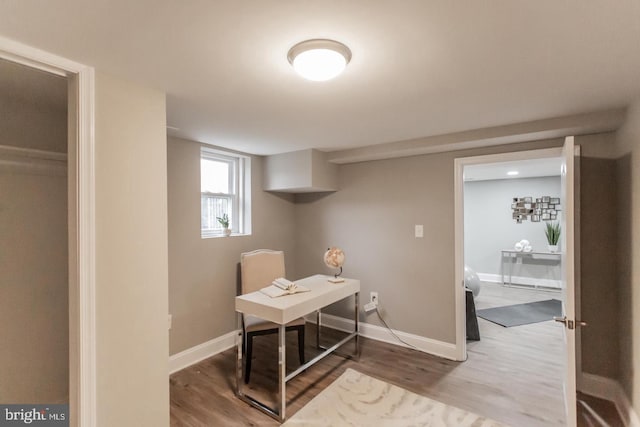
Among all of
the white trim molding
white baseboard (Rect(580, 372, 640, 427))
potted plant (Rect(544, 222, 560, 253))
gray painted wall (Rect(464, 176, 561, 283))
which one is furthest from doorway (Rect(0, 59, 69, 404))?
potted plant (Rect(544, 222, 560, 253))

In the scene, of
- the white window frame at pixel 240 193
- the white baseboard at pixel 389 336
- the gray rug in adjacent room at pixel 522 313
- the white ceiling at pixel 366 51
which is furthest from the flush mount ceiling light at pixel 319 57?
the gray rug in adjacent room at pixel 522 313

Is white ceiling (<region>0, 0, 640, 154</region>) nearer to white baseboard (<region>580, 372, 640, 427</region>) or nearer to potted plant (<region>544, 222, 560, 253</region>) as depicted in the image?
white baseboard (<region>580, 372, 640, 427</region>)

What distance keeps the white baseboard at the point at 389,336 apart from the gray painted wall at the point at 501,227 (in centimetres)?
436

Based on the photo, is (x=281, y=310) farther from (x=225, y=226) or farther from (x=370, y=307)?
(x=370, y=307)

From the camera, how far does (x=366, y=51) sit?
135 cm

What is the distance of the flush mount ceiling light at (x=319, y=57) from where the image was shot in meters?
1.27

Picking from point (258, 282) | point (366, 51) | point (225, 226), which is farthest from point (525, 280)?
point (366, 51)

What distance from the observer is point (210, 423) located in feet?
6.74

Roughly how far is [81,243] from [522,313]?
534cm

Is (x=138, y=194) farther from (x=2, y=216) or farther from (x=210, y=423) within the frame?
(x=210, y=423)

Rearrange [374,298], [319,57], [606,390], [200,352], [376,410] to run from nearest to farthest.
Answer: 1. [319,57]
2. [376,410]
3. [606,390]
4. [200,352]
5. [374,298]

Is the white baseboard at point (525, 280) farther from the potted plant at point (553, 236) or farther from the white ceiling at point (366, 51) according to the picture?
the white ceiling at point (366, 51)

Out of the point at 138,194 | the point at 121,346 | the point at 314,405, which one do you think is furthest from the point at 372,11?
the point at 314,405

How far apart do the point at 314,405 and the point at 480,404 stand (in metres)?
1.27
